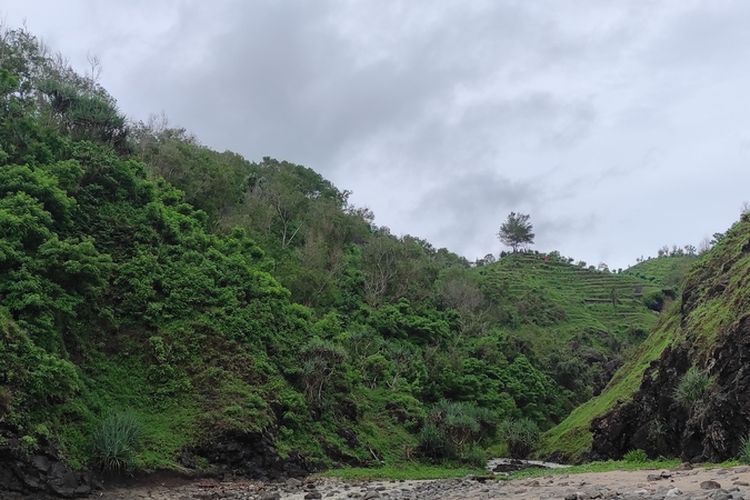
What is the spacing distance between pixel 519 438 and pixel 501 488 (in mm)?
29157

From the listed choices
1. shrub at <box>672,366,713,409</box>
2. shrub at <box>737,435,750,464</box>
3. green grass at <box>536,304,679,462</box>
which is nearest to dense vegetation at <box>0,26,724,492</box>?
green grass at <box>536,304,679,462</box>

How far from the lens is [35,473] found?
18.7 metres

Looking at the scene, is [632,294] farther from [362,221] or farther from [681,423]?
[681,423]

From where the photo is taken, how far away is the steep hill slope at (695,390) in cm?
2341

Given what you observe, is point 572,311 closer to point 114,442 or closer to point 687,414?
point 687,414

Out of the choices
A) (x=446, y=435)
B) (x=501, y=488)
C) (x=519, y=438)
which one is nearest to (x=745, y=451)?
(x=501, y=488)

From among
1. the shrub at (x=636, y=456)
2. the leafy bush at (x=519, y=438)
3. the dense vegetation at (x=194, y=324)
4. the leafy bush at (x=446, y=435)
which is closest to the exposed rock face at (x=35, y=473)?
the dense vegetation at (x=194, y=324)

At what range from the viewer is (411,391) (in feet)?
161

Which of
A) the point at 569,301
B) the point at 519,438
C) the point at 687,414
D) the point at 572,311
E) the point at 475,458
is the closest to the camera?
the point at 687,414

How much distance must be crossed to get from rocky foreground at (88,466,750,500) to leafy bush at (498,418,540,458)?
22.2 metres

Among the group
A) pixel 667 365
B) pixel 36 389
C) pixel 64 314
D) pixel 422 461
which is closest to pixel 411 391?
pixel 422 461

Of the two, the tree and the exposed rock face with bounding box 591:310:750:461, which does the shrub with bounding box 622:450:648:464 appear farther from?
the tree

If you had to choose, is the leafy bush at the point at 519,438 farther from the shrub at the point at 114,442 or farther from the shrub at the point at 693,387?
the shrub at the point at 114,442

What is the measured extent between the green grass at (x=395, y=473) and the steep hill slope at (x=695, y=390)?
906 cm
